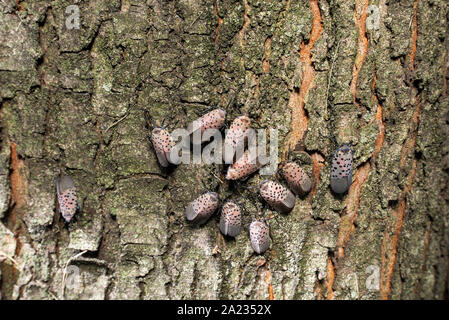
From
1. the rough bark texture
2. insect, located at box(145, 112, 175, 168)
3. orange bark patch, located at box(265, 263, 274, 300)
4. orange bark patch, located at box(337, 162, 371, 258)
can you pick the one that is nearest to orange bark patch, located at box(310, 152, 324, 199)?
the rough bark texture

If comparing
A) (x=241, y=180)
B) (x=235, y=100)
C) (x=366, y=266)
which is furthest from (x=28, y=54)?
(x=366, y=266)

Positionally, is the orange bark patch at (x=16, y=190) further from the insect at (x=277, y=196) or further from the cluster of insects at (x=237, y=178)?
the insect at (x=277, y=196)

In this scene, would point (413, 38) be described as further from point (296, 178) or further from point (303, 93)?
point (296, 178)

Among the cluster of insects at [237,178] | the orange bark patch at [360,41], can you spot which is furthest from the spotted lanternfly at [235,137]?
the orange bark patch at [360,41]

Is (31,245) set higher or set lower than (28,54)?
lower

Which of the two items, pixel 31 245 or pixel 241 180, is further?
pixel 241 180

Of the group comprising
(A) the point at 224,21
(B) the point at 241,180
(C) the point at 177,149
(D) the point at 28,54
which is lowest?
(B) the point at 241,180

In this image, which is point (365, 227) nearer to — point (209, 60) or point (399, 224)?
point (399, 224)
